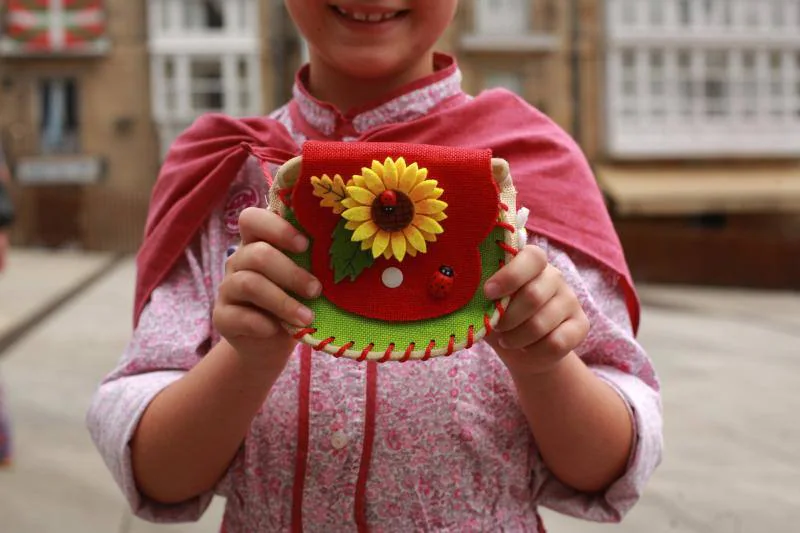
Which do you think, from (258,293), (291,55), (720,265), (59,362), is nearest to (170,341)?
(258,293)

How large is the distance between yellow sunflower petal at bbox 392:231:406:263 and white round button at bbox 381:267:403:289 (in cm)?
2

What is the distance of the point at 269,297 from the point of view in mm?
923

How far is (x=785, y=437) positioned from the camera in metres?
4.82

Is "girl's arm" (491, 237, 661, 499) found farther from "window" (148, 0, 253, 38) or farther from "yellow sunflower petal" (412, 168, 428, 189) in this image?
"window" (148, 0, 253, 38)

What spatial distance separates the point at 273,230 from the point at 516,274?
260 mm

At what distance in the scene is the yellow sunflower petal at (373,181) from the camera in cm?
93

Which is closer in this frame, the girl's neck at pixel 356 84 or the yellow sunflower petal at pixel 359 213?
the yellow sunflower petal at pixel 359 213

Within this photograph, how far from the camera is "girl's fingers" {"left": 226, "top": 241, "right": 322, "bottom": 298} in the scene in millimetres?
929

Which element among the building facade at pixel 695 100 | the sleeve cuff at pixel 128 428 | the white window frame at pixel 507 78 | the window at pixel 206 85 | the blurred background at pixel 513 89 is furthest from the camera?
the window at pixel 206 85

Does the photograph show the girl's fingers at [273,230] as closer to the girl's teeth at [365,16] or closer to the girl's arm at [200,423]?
the girl's arm at [200,423]

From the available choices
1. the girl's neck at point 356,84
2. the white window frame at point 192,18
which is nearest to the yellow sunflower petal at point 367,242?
the girl's neck at point 356,84

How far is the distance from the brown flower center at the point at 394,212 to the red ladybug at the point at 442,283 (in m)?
0.06

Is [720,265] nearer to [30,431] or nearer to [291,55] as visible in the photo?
[291,55]

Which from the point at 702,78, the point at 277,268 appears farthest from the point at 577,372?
the point at 702,78
